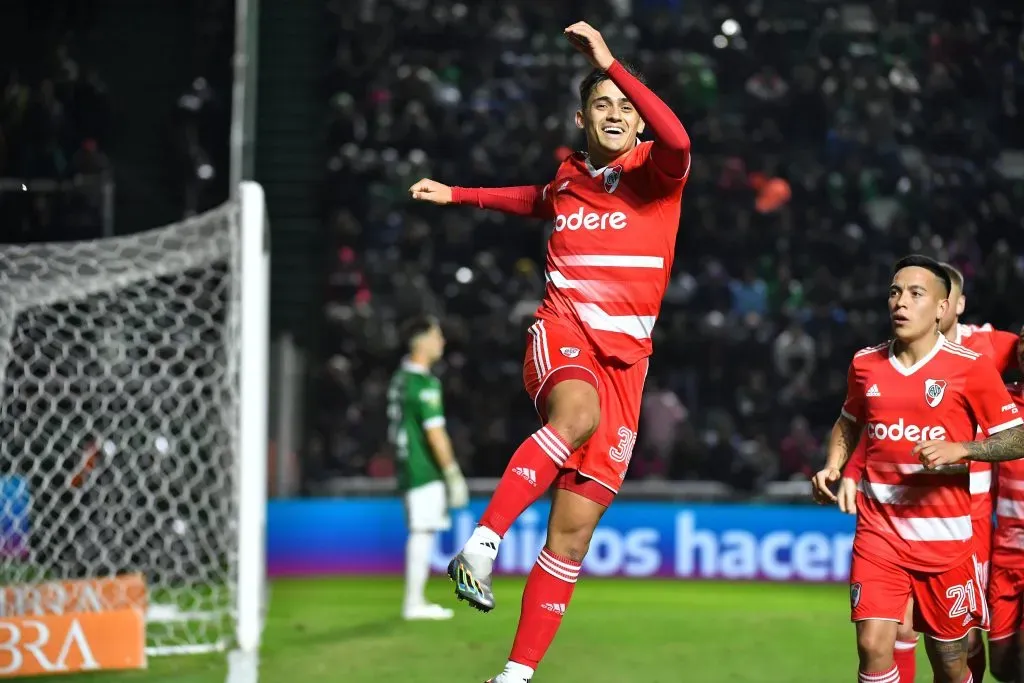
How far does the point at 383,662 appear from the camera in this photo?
266 inches

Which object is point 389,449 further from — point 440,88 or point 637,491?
point 440,88

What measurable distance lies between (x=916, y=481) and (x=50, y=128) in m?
9.11

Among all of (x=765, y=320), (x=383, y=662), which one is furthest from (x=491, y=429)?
(x=383, y=662)

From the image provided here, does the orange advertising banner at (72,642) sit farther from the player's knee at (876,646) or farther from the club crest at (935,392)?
the club crest at (935,392)

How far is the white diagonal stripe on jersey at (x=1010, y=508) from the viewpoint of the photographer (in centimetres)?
500

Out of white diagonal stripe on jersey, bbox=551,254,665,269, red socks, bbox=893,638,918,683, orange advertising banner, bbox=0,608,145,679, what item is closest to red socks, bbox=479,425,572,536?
white diagonal stripe on jersey, bbox=551,254,665,269

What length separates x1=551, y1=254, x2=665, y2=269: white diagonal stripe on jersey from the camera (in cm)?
435

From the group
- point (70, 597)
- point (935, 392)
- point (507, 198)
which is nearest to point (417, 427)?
point (70, 597)

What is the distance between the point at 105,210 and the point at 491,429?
3.53 m

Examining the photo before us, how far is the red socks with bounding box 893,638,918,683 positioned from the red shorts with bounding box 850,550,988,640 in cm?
7

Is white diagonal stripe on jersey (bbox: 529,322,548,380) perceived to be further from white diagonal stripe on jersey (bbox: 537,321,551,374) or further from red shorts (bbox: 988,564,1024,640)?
red shorts (bbox: 988,564,1024,640)

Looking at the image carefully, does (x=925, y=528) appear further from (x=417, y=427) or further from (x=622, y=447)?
(x=417, y=427)

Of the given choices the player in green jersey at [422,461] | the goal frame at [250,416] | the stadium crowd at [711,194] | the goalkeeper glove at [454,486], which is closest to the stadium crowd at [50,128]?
the stadium crowd at [711,194]

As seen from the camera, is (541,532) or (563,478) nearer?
(563,478)
